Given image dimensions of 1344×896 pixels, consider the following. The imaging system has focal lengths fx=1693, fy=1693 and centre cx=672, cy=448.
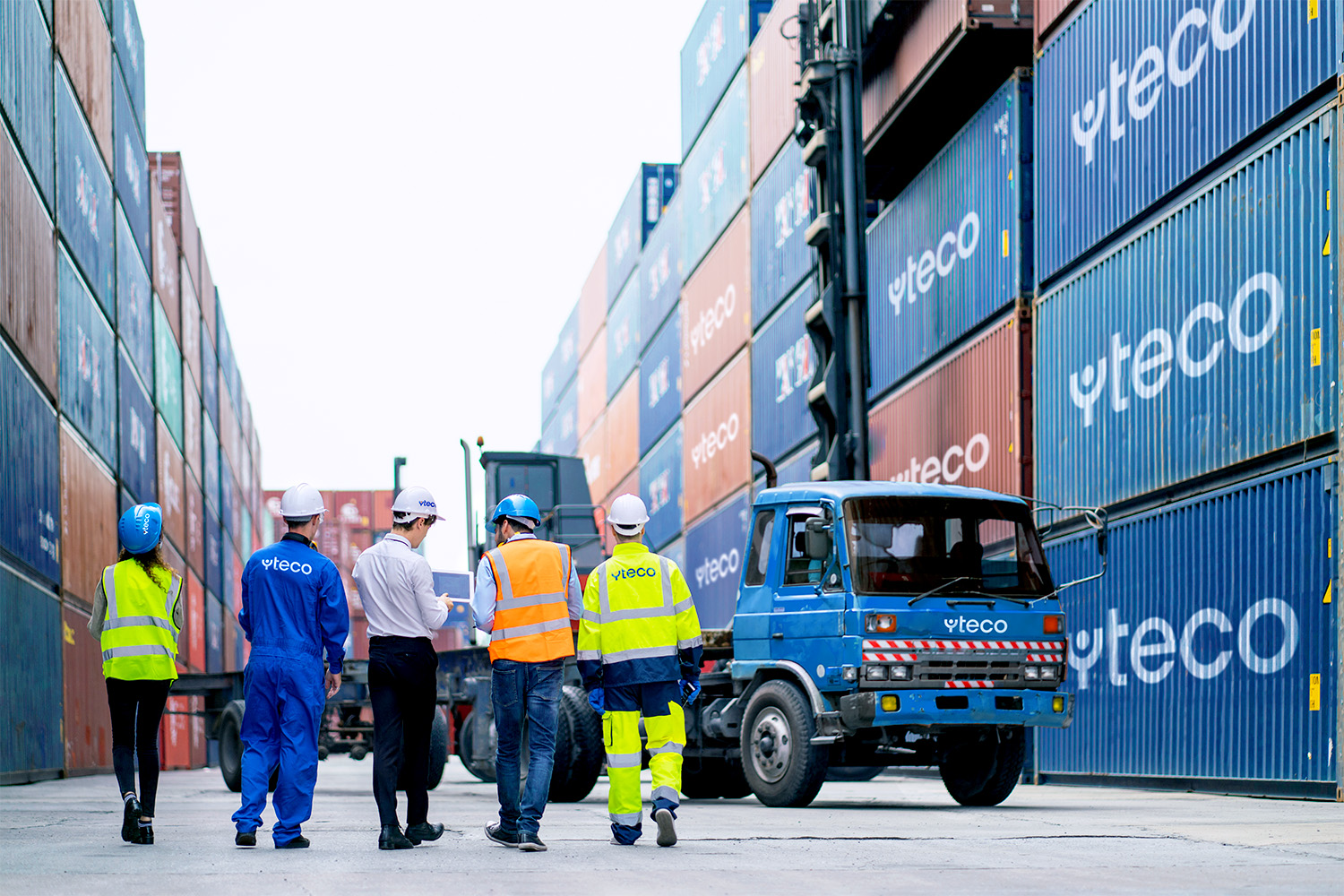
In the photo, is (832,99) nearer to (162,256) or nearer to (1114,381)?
(1114,381)

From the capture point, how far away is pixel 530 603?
8.14 metres

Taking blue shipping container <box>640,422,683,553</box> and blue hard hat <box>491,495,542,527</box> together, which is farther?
blue shipping container <box>640,422,683,553</box>

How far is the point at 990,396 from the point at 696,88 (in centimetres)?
1792

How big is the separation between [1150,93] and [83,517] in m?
15.8

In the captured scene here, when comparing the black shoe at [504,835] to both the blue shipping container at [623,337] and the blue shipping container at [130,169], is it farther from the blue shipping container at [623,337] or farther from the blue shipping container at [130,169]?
the blue shipping container at [623,337]

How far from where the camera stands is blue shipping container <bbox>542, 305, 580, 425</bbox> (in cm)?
5706

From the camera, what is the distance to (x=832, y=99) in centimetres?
2119

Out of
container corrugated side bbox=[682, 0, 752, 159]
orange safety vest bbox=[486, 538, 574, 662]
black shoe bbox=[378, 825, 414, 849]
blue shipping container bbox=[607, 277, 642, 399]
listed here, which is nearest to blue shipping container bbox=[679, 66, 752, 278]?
container corrugated side bbox=[682, 0, 752, 159]

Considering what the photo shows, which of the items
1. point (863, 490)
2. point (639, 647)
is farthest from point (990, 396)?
point (639, 647)

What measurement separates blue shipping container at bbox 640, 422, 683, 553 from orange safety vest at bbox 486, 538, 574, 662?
27281 mm

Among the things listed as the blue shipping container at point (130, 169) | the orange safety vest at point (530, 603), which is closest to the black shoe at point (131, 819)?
the orange safety vest at point (530, 603)

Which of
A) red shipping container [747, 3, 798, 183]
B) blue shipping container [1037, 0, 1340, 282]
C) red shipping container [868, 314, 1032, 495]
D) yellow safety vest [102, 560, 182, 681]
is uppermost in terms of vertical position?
red shipping container [747, 3, 798, 183]

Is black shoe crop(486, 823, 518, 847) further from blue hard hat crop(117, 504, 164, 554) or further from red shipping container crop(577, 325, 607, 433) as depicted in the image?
red shipping container crop(577, 325, 607, 433)

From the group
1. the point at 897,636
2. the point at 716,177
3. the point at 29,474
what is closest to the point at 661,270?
the point at 716,177
